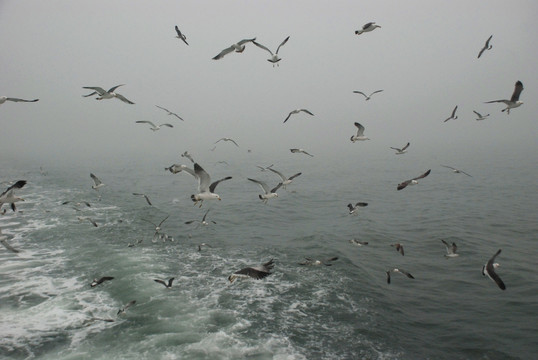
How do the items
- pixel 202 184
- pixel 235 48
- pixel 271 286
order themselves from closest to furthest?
pixel 202 184
pixel 235 48
pixel 271 286

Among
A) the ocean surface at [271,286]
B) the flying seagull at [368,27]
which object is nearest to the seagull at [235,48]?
the flying seagull at [368,27]

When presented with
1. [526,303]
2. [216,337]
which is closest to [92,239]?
[216,337]

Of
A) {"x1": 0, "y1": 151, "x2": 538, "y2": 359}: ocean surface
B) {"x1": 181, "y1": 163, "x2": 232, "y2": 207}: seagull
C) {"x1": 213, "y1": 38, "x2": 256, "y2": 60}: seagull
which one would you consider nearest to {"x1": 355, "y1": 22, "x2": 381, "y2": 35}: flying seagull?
{"x1": 213, "y1": 38, "x2": 256, "y2": 60}: seagull

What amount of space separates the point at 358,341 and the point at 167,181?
39146mm

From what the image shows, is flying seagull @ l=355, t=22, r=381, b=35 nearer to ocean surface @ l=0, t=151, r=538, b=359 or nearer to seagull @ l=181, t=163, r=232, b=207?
seagull @ l=181, t=163, r=232, b=207

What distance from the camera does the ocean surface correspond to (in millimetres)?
10516

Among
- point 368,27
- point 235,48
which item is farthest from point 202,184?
point 368,27

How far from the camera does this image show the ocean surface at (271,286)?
414 inches

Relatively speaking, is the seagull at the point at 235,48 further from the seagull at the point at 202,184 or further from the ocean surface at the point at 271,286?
the ocean surface at the point at 271,286

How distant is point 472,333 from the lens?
11.2m

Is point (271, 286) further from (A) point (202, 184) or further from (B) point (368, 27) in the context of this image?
(B) point (368, 27)

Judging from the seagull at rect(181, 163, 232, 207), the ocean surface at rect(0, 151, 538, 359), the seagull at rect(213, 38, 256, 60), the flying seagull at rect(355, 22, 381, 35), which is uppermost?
the flying seagull at rect(355, 22, 381, 35)

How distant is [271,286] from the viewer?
47.1 ft

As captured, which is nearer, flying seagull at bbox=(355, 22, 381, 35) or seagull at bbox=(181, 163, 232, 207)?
seagull at bbox=(181, 163, 232, 207)
